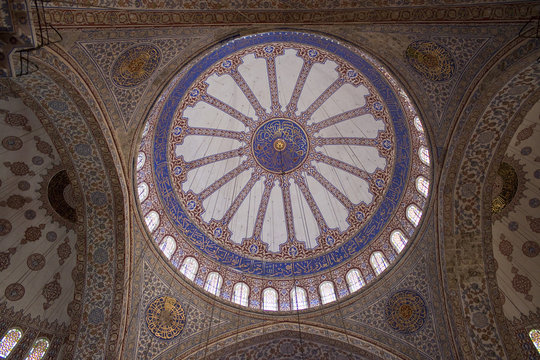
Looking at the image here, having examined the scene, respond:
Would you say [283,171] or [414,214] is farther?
[283,171]

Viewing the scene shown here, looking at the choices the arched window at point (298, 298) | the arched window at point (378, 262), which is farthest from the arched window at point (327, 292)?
the arched window at point (378, 262)

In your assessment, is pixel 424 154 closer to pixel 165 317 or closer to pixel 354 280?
pixel 354 280

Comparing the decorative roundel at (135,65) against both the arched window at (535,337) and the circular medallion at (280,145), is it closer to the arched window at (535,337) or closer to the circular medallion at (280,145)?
the circular medallion at (280,145)

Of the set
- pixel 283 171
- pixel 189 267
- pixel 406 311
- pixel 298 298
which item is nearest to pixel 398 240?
pixel 406 311

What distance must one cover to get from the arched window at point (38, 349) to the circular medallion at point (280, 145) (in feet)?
26.2

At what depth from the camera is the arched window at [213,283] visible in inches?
417

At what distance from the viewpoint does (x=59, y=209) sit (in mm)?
8930

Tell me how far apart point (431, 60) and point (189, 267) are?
26.4 ft

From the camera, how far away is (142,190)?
1028cm

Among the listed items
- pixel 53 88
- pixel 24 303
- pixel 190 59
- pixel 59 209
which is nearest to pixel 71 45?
pixel 53 88

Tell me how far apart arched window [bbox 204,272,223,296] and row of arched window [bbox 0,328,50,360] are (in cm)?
397

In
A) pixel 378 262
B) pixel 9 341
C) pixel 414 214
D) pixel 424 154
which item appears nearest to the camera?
pixel 9 341

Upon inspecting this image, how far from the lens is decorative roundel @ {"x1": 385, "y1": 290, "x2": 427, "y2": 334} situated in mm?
9305

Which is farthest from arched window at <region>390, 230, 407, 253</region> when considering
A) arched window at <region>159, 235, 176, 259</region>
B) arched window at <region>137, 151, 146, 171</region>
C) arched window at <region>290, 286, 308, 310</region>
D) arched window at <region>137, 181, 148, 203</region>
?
arched window at <region>137, 151, 146, 171</region>
